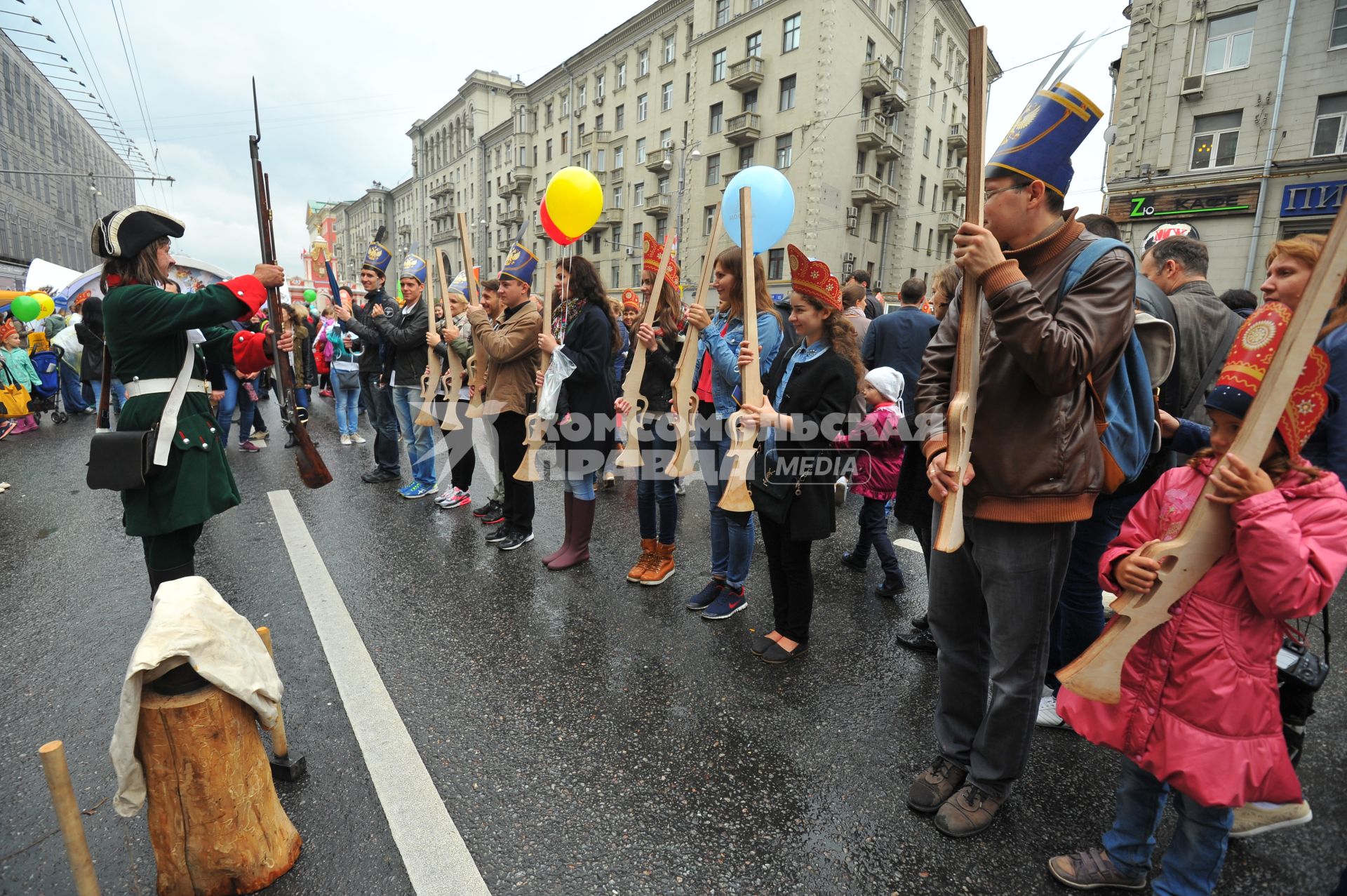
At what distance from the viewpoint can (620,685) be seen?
9.85ft

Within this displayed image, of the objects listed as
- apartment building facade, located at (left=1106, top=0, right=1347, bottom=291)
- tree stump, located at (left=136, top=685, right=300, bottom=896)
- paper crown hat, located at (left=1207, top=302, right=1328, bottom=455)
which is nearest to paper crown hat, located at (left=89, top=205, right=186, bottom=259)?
tree stump, located at (left=136, top=685, right=300, bottom=896)

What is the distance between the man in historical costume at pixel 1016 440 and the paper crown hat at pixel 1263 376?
281 mm

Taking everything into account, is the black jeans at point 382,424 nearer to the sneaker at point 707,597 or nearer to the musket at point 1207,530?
the sneaker at point 707,597

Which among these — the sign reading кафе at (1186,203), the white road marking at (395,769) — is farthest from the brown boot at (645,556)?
the sign reading кафе at (1186,203)

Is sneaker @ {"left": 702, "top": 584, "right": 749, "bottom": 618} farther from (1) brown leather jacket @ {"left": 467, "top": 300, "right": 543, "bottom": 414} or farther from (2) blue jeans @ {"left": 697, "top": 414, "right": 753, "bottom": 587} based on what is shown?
(1) brown leather jacket @ {"left": 467, "top": 300, "right": 543, "bottom": 414}

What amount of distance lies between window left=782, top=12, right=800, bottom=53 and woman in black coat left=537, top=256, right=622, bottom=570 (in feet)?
105

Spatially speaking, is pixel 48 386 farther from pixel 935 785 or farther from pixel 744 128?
pixel 744 128

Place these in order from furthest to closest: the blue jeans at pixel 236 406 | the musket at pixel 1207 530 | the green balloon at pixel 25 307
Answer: the green balloon at pixel 25 307 < the blue jeans at pixel 236 406 < the musket at pixel 1207 530

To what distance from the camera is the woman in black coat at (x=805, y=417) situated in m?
2.91

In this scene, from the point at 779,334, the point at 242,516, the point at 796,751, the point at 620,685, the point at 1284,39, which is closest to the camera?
the point at 796,751

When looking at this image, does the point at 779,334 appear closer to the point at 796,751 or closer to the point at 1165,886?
the point at 796,751

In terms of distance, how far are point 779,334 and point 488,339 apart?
2197 millimetres

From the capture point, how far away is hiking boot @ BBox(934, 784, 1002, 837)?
210 centimetres

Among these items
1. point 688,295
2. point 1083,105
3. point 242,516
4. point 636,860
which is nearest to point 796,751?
point 636,860
